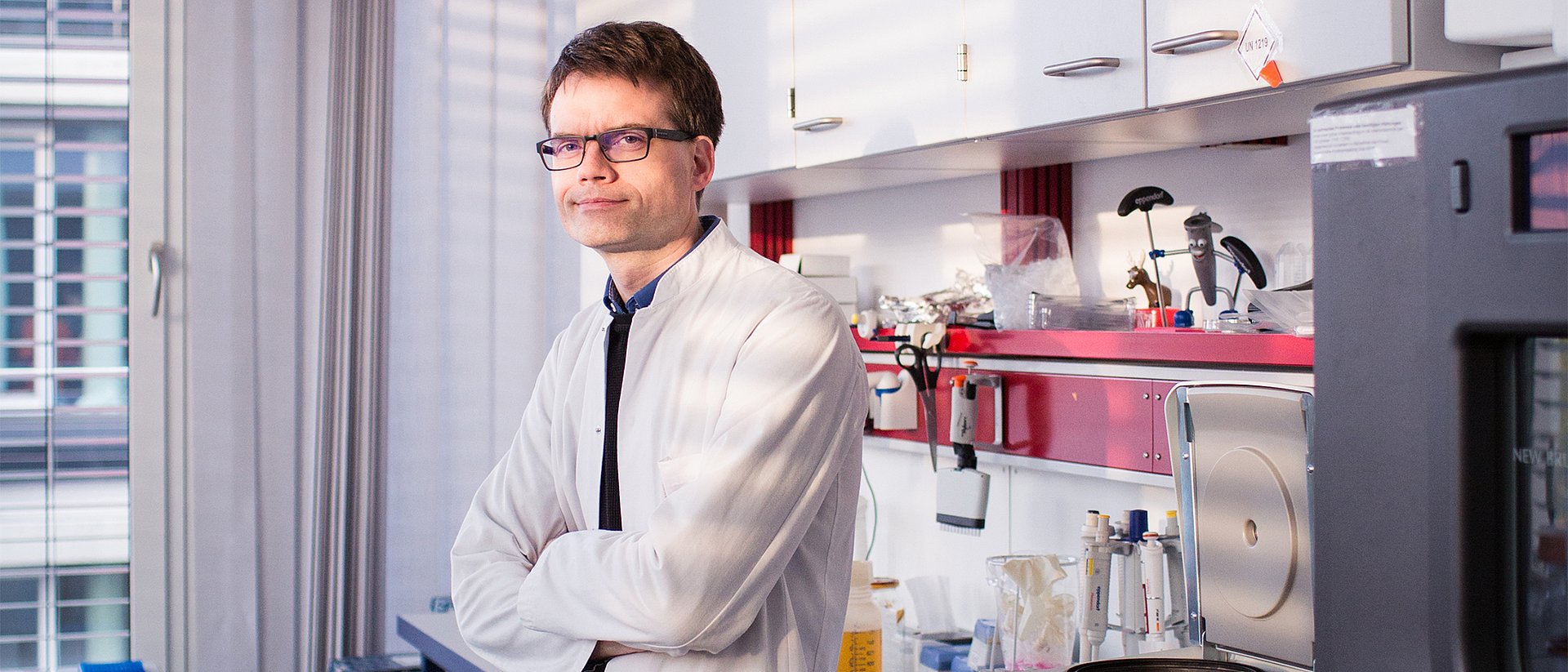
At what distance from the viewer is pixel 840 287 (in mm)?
2654

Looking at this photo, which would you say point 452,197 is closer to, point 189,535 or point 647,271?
point 189,535

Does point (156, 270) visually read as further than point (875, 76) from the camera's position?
Yes

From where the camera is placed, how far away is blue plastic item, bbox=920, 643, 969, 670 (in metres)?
2.10

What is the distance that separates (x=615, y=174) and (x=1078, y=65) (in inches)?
26.0

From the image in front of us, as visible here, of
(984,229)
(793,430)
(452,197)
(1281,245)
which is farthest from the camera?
(452,197)

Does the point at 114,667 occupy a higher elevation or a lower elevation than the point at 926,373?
lower

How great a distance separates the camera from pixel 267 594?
10.2 ft

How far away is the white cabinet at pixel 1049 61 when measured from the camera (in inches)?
63.8

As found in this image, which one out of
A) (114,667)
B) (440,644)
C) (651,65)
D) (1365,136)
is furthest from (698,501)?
(114,667)

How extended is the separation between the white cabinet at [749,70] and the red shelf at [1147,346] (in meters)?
0.51

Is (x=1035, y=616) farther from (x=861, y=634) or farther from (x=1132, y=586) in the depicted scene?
(x=861, y=634)

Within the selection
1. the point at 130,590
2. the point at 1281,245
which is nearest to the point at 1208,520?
the point at 1281,245

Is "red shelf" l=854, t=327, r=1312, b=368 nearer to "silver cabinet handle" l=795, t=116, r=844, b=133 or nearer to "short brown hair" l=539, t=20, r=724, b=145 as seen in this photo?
"silver cabinet handle" l=795, t=116, r=844, b=133

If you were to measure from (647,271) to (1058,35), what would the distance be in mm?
683
